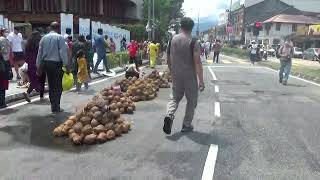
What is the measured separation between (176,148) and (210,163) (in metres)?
0.87

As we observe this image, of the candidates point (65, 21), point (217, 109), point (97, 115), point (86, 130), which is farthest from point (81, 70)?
point (65, 21)

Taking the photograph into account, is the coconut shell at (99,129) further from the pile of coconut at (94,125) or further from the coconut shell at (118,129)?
the coconut shell at (118,129)

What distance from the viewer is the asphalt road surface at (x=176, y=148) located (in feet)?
19.1

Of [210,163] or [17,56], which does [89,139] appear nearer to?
[210,163]

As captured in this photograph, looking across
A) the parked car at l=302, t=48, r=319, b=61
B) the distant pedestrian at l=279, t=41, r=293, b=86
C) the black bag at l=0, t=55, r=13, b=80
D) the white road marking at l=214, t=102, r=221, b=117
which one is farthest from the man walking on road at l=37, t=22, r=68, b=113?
the parked car at l=302, t=48, r=319, b=61

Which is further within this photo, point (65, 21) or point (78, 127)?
point (65, 21)

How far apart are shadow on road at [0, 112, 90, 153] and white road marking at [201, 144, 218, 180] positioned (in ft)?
5.71

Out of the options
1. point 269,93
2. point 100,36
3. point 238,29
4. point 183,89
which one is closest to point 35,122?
point 183,89

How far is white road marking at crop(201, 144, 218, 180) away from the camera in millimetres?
5738

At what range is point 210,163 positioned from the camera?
6.27 meters

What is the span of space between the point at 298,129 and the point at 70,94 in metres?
6.64

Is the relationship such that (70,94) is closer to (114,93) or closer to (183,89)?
(114,93)

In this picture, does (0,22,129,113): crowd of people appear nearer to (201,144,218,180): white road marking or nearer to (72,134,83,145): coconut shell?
(72,134,83,145): coconut shell

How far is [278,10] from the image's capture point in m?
96.3
